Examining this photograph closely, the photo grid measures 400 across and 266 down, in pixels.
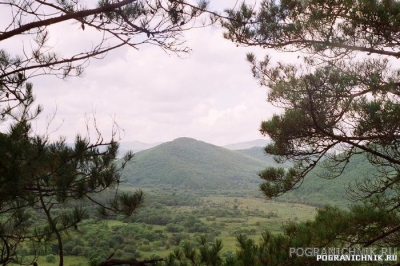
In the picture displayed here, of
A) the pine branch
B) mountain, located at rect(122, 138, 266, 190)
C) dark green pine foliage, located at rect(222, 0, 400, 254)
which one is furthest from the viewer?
mountain, located at rect(122, 138, 266, 190)

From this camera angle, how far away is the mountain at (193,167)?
90.0 meters

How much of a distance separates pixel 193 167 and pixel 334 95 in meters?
98.2

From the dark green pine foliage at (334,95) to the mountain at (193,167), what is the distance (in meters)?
78.3

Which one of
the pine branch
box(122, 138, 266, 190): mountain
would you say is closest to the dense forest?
the pine branch

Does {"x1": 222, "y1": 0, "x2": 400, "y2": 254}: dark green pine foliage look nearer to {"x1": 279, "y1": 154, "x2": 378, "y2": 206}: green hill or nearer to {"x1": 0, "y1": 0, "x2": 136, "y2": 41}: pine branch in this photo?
{"x1": 0, "y1": 0, "x2": 136, "y2": 41}: pine branch

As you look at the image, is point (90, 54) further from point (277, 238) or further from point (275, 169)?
point (275, 169)

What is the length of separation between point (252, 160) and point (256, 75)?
11818 cm

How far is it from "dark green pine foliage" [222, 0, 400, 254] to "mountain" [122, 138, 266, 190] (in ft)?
257

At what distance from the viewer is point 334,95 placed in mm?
4129

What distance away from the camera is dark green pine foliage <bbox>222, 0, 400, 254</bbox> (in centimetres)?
383

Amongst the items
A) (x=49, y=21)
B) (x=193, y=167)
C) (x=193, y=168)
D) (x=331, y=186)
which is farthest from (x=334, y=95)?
(x=193, y=167)

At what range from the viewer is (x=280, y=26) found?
194 inches

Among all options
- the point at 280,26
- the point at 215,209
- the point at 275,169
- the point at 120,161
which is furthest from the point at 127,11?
the point at 215,209

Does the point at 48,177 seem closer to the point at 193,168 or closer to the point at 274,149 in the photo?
the point at 274,149
